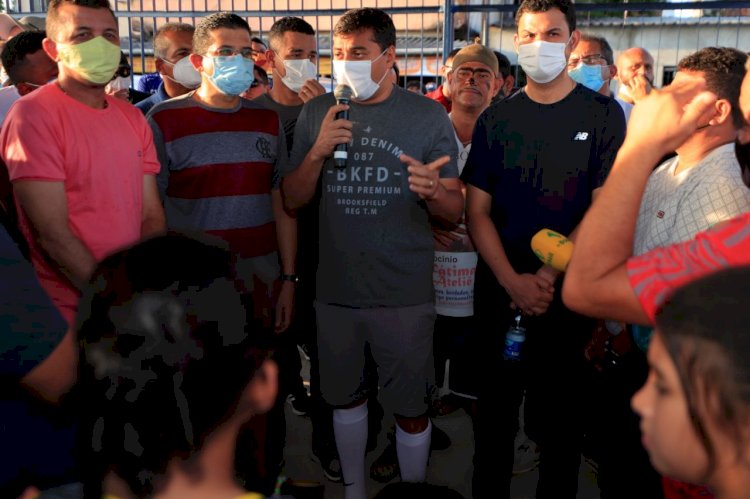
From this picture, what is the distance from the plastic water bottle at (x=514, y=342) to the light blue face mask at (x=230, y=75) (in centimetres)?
179

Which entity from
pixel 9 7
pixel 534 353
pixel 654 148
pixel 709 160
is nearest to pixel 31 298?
pixel 654 148

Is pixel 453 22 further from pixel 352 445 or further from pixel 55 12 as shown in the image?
pixel 352 445

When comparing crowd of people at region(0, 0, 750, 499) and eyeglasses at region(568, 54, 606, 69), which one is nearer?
crowd of people at region(0, 0, 750, 499)

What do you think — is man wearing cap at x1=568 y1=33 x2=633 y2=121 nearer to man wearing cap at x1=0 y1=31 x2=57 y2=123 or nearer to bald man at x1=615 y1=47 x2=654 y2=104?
bald man at x1=615 y1=47 x2=654 y2=104

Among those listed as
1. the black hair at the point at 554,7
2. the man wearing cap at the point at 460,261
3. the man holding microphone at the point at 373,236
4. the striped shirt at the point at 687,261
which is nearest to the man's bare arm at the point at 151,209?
the man holding microphone at the point at 373,236

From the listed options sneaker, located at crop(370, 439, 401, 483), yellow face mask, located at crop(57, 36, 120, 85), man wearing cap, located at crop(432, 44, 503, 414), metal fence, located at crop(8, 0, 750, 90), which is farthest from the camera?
metal fence, located at crop(8, 0, 750, 90)

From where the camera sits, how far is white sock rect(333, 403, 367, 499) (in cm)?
320

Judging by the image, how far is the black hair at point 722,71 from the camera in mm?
2555

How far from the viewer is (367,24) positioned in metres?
3.21

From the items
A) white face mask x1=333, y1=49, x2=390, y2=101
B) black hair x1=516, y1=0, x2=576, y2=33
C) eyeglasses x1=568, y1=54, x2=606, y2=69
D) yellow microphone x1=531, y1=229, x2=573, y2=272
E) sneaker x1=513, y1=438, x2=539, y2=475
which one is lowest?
sneaker x1=513, y1=438, x2=539, y2=475

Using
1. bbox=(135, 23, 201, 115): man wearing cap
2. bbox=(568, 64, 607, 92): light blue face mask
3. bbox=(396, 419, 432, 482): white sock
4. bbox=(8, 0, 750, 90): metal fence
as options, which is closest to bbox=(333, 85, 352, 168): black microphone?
bbox=(396, 419, 432, 482): white sock

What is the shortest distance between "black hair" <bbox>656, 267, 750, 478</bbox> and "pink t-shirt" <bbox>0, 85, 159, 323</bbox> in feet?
7.07

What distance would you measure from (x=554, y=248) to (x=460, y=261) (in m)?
1.27

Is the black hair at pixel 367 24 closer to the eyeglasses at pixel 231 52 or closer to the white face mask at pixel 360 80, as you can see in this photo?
the white face mask at pixel 360 80
